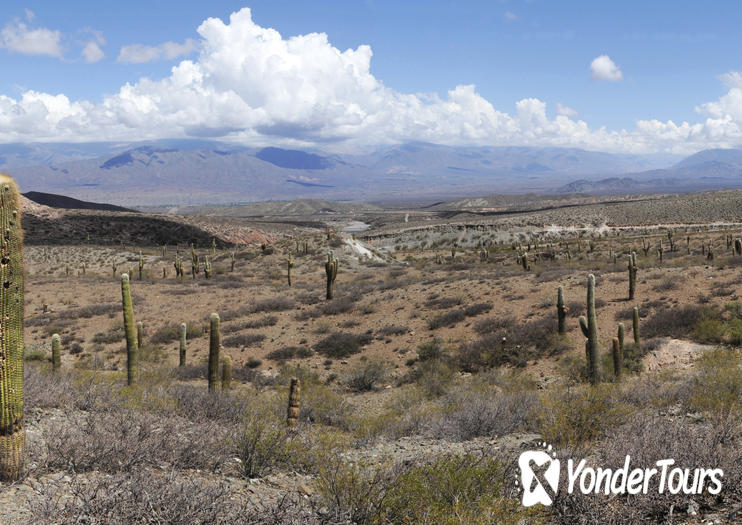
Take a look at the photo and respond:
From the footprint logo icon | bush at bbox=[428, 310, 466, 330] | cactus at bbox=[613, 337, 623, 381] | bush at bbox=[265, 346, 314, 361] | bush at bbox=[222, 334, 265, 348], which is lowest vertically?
bush at bbox=[265, 346, 314, 361]

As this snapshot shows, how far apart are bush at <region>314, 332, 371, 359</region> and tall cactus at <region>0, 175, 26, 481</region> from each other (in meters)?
14.0

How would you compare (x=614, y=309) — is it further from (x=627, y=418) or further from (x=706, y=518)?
(x=706, y=518)

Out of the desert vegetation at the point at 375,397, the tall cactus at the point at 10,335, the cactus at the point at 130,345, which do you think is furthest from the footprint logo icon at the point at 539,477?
the cactus at the point at 130,345

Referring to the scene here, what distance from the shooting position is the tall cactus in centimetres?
571

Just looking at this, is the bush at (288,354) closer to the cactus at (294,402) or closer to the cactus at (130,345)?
the cactus at (130,345)

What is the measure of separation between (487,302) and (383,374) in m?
8.17

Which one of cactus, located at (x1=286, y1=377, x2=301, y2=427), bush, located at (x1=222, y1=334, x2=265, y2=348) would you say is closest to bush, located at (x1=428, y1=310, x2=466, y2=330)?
bush, located at (x1=222, y1=334, x2=265, y2=348)

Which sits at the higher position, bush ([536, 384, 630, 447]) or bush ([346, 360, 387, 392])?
bush ([536, 384, 630, 447])

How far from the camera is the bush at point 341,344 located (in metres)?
19.8

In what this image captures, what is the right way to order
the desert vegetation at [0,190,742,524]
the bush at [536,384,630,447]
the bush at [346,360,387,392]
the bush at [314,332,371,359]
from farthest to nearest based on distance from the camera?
the bush at [314,332,371,359]
the bush at [346,360,387,392]
the bush at [536,384,630,447]
the desert vegetation at [0,190,742,524]

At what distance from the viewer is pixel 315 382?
53.4 ft

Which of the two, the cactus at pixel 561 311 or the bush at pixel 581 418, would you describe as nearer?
the bush at pixel 581 418

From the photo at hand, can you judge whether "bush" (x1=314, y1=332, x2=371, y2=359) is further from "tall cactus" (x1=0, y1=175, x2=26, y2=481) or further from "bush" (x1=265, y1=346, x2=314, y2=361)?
"tall cactus" (x1=0, y1=175, x2=26, y2=481)

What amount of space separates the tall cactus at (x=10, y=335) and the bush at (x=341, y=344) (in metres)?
14.0
